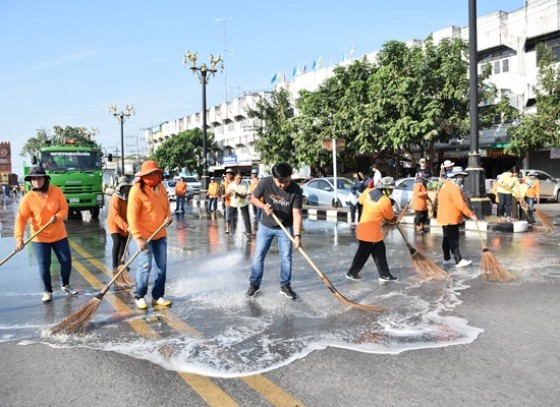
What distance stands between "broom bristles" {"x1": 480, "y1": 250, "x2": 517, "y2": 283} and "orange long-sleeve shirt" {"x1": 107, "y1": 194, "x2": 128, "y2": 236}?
4.91m

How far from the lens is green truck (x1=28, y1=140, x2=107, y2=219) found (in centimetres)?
1772

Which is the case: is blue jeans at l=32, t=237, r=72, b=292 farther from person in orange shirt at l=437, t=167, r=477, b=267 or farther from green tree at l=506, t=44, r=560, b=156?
green tree at l=506, t=44, r=560, b=156

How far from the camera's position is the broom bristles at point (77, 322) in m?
4.72

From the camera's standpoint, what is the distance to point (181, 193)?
65.0 ft

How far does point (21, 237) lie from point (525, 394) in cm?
528

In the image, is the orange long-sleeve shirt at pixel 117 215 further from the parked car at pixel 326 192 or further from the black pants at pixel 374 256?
the parked car at pixel 326 192

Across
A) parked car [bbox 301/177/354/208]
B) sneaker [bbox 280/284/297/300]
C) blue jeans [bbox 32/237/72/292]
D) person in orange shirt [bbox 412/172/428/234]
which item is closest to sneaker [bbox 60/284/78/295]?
blue jeans [bbox 32/237/72/292]

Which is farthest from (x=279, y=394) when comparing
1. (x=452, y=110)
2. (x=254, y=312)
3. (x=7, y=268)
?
(x=452, y=110)

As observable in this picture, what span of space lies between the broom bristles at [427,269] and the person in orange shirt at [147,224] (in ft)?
11.3

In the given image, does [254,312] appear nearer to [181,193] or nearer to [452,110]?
[181,193]

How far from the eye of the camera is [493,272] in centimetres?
682

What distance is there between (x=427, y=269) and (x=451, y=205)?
1149mm

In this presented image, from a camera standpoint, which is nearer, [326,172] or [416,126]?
[416,126]

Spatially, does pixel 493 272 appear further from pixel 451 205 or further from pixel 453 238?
pixel 451 205
